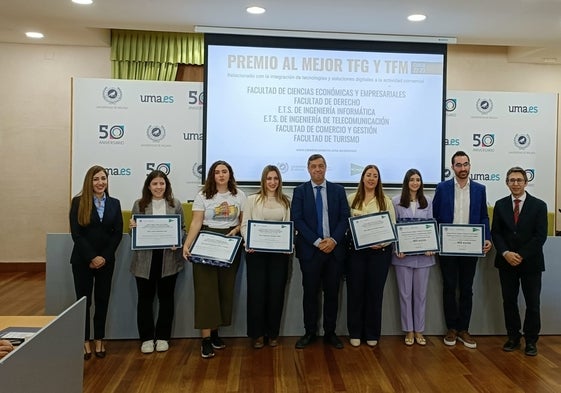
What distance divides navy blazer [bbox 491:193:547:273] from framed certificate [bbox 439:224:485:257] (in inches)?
5.4

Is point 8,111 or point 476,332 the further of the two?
point 8,111

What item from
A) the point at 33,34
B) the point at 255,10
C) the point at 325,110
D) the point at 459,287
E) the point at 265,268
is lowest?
the point at 459,287

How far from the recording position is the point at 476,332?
445 centimetres

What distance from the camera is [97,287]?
3826mm

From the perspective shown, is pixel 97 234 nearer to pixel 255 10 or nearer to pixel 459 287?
pixel 255 10

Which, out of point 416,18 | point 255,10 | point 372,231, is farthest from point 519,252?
point 255,10

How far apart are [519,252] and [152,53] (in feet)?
16.9

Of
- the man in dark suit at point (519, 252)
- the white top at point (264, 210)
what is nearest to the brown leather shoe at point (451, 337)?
the man in dark suit at point (519, 252)

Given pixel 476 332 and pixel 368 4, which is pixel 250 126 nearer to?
pixel 368 4

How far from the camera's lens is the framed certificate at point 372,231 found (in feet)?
12.9

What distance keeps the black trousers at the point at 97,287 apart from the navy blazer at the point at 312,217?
1469 mm

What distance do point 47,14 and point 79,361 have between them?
4565 millimetres

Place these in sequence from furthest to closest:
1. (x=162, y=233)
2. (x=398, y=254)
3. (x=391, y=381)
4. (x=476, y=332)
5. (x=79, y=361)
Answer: (x=476, y=332)
(x=398, y=254)
(x=162, y=233)
(x=391, y=381)
(x=79, y=361)

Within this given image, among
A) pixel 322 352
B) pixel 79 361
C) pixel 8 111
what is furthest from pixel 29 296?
pixel 79 361
